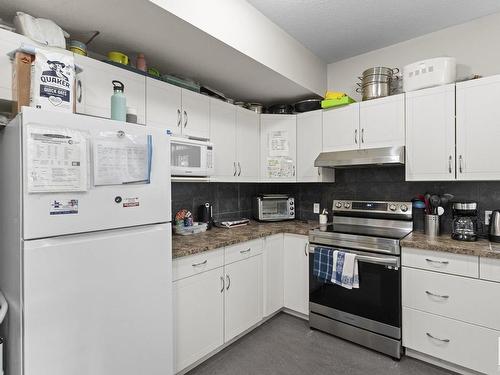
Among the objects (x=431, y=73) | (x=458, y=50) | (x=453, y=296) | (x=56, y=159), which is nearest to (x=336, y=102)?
(x=431, y=73)

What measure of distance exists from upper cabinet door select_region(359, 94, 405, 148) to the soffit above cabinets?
0.70 metres

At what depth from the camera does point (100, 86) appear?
1.70 m

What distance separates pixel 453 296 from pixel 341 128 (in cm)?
162

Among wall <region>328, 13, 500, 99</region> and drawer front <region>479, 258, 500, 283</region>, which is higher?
wall <region>328, 13, 500, 99</region>

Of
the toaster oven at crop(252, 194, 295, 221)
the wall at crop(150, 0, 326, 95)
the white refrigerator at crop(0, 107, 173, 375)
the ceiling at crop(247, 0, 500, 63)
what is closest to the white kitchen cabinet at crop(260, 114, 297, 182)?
the toaster oven at crop(252, 194, 295, 221)

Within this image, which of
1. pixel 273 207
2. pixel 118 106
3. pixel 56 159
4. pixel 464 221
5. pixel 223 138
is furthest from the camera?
pixel 273 207

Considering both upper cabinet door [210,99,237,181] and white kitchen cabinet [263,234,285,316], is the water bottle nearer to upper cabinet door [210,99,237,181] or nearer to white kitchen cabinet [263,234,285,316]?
upper cabinet door [210,99,237,181]

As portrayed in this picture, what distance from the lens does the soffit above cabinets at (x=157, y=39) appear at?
1492 mm

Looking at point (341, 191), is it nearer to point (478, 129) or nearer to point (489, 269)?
point (478, 129)

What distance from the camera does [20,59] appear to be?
47.8 inches

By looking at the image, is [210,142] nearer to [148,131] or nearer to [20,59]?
[148,131]

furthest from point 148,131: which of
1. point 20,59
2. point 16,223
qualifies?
point 16,223

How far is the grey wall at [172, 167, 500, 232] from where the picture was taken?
2.29 m

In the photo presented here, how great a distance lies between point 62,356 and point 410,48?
339 centimetres
